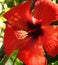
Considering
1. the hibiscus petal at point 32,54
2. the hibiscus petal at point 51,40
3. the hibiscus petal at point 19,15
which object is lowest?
the hibiscus petal at point 32,54

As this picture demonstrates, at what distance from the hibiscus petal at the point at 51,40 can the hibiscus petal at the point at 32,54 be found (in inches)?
1.0

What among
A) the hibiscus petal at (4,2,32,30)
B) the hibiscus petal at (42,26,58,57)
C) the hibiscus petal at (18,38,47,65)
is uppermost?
the hibiscus petal at (4,2,32,30)

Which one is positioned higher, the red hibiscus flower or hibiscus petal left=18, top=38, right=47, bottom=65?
the red hibiscus flower

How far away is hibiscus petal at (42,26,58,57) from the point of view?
809 millimetres

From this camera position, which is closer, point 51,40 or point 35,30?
point 51,40

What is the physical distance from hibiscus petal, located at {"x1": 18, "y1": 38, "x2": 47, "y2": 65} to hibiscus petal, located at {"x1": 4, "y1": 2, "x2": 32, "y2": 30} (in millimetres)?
73

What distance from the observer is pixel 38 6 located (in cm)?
83

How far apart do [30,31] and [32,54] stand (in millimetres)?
88

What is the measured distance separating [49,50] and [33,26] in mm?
132

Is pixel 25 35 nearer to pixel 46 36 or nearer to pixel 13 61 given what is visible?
pixel 46 36

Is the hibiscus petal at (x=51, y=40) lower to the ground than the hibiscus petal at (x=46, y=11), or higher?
lower

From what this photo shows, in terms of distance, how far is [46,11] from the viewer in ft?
2.68

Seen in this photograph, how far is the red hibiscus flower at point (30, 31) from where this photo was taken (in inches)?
31.9

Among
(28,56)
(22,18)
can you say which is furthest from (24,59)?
(22,18)
